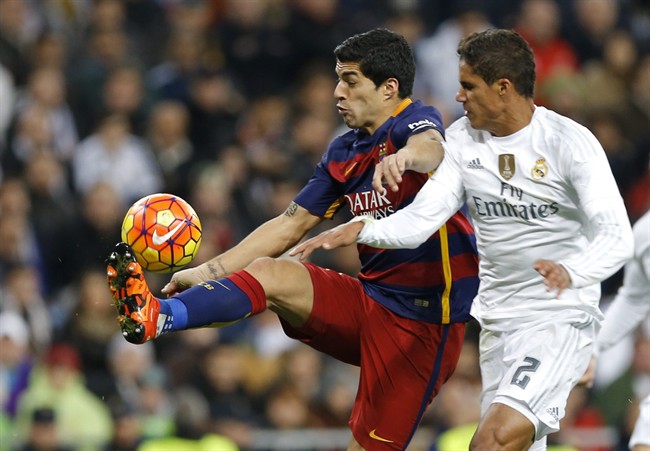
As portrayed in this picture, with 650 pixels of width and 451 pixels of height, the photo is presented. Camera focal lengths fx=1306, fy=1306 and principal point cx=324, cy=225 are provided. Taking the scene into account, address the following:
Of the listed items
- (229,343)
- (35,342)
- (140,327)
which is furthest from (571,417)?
(140,327)

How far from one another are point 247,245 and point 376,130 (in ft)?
3.00

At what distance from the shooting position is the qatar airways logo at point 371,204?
21.6 feet

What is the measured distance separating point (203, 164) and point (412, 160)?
5.90 meters

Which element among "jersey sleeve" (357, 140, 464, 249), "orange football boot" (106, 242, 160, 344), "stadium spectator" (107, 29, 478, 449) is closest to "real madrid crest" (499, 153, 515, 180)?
"jersey sleeve" (357, 140, 464, 249)

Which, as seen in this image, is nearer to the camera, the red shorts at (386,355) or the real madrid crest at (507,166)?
the real madrid crest at (507,166)

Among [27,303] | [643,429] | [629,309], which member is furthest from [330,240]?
[27,303]

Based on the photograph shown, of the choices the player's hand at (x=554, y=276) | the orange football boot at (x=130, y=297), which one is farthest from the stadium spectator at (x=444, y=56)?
the player's hand at (x=554, y=276)

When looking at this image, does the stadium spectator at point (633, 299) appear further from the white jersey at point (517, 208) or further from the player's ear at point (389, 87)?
the player's ear at point (389, 87)

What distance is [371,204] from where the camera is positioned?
6.62 meters

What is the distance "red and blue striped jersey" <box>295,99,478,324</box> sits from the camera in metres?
6.56

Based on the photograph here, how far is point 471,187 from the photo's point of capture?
623 centimetres

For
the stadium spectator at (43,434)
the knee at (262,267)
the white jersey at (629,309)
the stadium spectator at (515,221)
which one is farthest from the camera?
the stadium spectator at (43,434)

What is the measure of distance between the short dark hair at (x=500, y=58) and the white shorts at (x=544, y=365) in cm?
112

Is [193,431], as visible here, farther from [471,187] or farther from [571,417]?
[471,187]
